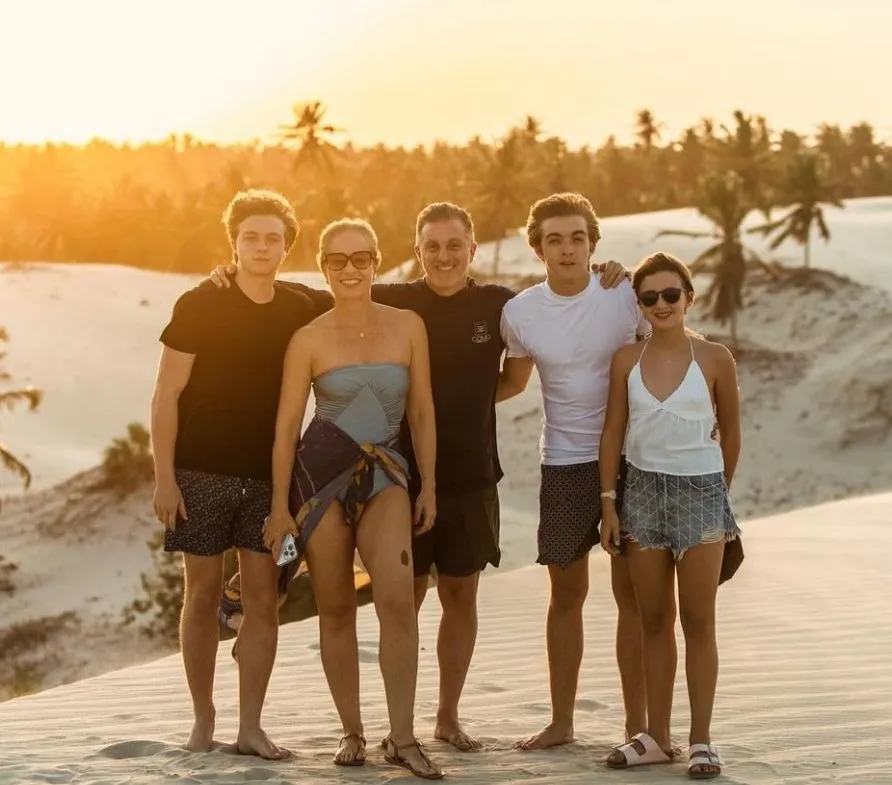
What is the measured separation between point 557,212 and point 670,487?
4.14 feet

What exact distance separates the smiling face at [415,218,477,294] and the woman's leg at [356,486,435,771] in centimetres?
97

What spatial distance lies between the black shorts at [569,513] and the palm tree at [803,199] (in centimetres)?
3867

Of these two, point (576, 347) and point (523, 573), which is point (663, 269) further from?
point (523, 573)

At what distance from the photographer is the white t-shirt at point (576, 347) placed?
226 inches

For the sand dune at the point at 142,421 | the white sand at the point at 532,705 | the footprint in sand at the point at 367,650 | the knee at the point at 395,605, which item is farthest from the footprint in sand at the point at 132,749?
the sand dune at the point at 142,421

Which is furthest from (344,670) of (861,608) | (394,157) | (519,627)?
(394,157)

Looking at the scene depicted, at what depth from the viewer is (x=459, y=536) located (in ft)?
19.1

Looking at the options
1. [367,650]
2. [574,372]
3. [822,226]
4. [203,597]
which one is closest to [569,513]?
[574,372]

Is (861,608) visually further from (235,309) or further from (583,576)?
(235,309)

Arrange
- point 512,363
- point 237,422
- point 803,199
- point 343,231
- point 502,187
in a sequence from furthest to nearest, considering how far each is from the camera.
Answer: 1. point 502,187
2. point 803,199
3. point 512,363
4. point 237,422
5. point 343,231

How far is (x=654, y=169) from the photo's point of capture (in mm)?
75188

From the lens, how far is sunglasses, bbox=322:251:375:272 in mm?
5375

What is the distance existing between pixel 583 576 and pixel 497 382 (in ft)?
2.92

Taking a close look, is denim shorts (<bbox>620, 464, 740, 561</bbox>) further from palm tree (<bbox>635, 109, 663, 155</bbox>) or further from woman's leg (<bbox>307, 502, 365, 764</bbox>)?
palm tree (<bbox>635, 109, 663, 155</bbox>)
